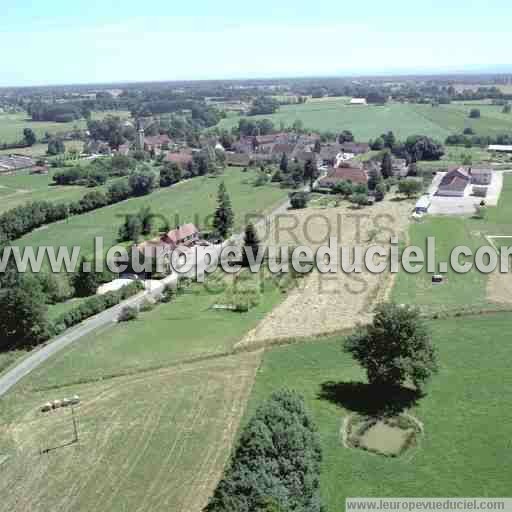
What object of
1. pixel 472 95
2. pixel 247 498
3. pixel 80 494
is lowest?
pixel 80 494

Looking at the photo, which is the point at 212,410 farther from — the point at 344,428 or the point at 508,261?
the point at 508,261

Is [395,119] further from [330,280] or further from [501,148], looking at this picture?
[330,280]

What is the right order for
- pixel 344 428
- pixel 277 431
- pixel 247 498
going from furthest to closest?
pixel 344 428, pixel 277 431, pixel 247 498

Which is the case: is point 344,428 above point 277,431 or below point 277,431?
below

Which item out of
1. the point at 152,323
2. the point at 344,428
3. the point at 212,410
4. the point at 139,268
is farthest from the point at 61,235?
the point at 344,428

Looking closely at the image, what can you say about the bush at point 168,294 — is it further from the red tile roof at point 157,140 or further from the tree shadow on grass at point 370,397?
the red tile roof at point 157,140
